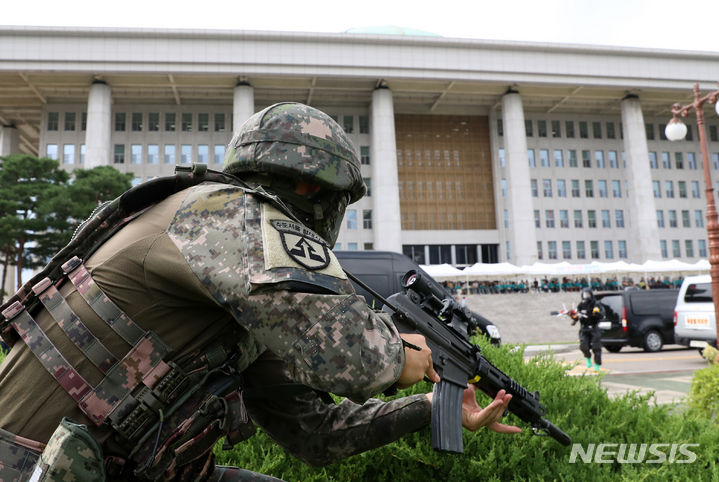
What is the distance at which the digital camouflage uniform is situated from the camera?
3.96ft

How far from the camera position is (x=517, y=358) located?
3.80 m

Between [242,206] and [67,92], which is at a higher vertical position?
[67,92]

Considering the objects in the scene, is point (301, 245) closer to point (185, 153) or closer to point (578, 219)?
point (185, 153)

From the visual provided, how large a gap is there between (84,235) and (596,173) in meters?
55.7

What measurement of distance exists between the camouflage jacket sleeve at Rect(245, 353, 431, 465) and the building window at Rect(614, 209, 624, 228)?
54.5m

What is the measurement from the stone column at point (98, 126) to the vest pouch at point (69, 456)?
4128cm

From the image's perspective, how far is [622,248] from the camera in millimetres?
49906

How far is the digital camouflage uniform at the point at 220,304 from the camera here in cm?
121

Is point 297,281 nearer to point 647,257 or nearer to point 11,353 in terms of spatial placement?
point 11,353

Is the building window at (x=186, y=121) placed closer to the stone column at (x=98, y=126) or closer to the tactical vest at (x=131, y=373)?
the stone column at (x=98, y=126)

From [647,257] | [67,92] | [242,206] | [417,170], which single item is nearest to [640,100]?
[647,257]

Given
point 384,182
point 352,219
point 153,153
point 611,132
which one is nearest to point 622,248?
point 611,132

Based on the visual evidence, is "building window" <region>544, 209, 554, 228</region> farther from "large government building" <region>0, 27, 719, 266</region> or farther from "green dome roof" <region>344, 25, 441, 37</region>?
"green dome roof" <region>344, 25, 441, 37</region>

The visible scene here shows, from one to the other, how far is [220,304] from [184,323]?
0.72 feet
